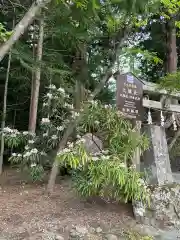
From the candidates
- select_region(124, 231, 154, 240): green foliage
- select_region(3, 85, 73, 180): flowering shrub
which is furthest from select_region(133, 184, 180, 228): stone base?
select_region(3, 85, 73, 180): flowering shrub

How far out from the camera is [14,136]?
233 inches

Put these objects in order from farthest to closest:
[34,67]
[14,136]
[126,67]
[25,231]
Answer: [126,67] → [14,136] → [34,67] → [25,231]

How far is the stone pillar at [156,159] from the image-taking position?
5.34 m

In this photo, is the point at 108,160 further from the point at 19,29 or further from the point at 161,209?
the point at 19,29

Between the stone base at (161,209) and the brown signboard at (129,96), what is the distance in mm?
1411

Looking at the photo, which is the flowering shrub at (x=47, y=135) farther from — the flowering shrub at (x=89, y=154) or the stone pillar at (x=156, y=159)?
the stone pillar at (x=156, y=159)

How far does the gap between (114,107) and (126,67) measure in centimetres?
334

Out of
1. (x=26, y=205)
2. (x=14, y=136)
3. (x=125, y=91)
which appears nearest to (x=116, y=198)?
(x=26, y=205)

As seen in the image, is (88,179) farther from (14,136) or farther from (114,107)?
(14,136)

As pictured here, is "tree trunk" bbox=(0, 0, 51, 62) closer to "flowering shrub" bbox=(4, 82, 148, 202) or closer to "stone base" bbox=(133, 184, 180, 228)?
"flowering shrub" bbox=(4, 82, 148, 202)

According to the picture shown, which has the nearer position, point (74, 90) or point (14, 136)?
point (14, 136)

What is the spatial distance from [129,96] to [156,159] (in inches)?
49.7

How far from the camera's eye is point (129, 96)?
18.5 feet

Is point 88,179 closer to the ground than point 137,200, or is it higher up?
higher up
